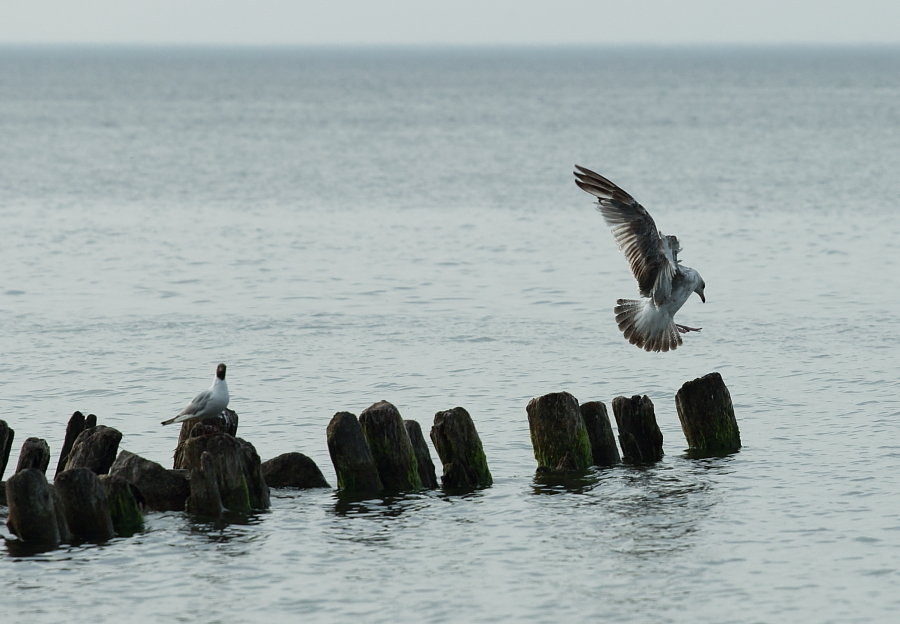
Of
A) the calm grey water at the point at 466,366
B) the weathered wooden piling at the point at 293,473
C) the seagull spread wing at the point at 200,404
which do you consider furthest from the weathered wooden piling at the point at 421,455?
the seagull spread wing at the point at 200,404

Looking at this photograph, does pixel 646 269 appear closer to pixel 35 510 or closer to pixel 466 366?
pixel 466 366

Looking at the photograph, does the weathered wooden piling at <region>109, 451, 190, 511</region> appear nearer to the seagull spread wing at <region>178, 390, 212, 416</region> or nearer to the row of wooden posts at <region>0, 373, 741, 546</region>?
the row of wooden posts at <region>0, 373, 741, 546</region>

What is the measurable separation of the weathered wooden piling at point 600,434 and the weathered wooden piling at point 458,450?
3.81ft

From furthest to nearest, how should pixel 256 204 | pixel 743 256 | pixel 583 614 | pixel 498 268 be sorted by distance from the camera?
pixel 256 204 → pixel 743 256 → pixel 498 268 → pixel 583 614

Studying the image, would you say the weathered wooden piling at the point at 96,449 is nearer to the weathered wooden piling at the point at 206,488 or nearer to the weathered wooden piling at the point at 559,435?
the weathered wooden piling at the point at 206,488

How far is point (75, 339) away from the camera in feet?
71.6

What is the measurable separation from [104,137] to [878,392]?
67900mm

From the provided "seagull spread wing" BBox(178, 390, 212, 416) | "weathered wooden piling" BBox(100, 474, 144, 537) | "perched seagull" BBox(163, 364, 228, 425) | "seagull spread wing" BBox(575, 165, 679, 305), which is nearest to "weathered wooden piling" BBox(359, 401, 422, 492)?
"perched seagull" BBox(163, 364, 228, 425)

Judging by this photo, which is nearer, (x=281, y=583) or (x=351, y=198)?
(x=281, y=583)

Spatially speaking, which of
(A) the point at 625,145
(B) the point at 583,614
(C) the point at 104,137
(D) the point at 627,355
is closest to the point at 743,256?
(D) the point at 627,355

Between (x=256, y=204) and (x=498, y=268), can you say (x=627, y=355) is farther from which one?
(x=256, y=204)

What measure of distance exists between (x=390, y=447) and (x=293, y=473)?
3.58 feet

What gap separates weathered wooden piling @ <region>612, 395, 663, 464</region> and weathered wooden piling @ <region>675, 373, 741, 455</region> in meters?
0.40

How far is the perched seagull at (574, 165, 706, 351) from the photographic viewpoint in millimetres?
Result: 14953
